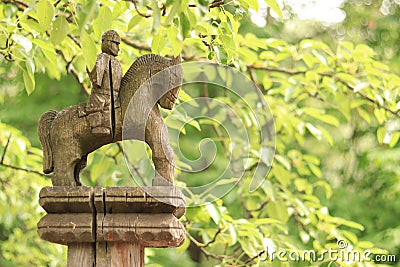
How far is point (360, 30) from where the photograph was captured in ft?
20.2

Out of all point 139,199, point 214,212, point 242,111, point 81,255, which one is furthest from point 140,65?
point 242,111

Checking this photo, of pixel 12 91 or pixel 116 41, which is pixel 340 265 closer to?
pixel 116 41

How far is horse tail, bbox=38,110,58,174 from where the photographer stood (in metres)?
1.78

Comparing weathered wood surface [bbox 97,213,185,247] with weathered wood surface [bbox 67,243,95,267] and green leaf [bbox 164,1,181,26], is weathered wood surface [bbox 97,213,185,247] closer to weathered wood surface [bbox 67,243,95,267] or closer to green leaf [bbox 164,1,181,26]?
weathered wood surface [bbox 67,243,95,267]

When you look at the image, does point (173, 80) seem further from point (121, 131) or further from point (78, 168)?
point (78, 168)

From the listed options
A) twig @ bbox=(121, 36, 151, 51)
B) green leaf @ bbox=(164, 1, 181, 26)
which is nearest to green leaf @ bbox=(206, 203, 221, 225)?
twig @ bbox=(121, 36, 151, 51)

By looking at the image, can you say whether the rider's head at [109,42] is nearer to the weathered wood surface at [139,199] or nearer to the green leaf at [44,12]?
the green leaf at [44,12]

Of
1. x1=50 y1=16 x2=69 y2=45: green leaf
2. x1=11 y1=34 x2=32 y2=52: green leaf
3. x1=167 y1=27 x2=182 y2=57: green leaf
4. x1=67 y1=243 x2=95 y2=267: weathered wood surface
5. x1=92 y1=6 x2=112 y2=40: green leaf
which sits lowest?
x1=67 y1=243 x2=95 y2=267: weathered wood surface

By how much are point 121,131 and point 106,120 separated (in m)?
0.05

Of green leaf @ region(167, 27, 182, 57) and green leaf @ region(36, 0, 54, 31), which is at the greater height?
green leaf @ region(36, 0, 54, 31)

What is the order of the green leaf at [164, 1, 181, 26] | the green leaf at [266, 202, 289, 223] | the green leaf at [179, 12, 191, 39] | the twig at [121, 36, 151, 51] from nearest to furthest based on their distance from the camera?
1. the green leaf at [164, 1, 181, 26]
2. the green leaf at [179, 12, 191, 39]
3. the twig at [121, 36, 151, 51]
4. the green leaf at [266, 202, 289, 223]

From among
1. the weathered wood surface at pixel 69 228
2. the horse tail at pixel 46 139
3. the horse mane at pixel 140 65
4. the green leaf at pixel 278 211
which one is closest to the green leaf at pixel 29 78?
the horse tail at pixel 46 139

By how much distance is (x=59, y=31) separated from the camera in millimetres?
1584

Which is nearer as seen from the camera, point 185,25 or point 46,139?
point 185,25
